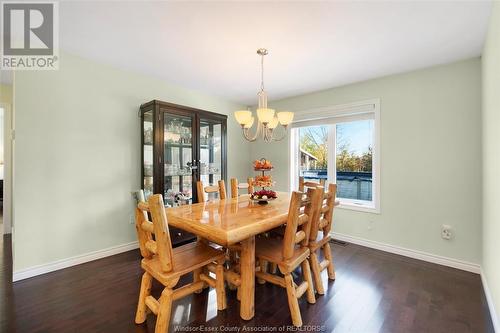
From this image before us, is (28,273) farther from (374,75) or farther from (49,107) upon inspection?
(374,75)

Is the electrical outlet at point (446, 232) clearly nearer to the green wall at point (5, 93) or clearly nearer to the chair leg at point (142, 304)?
the chair leg at point (142, 304)

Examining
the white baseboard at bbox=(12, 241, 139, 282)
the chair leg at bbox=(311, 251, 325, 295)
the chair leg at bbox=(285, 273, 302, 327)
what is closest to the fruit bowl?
the chair leg at bbox=(311, 251, 325, 295)

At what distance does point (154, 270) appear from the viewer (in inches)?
60.0

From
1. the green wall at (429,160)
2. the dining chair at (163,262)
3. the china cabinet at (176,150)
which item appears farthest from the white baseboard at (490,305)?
the china cabinet at (176,150)

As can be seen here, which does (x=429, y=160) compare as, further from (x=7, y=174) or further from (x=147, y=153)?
(x=7, y=174)

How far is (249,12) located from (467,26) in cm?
186

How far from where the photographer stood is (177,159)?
10.5 feet

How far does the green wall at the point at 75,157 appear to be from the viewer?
7.47 ft

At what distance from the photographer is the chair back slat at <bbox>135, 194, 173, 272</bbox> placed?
133 centimetres

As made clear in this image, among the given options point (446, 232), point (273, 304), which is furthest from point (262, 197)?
point (446, 232)

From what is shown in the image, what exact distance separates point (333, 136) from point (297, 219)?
237 cm

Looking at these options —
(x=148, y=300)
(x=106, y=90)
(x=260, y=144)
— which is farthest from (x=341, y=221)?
(x=106, y=90)

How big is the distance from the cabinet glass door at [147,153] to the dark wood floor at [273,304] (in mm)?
1006

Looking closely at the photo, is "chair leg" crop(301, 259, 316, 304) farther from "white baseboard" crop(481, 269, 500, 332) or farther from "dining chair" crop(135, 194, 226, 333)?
"white baseboard" crop(481, 269, 500, 332)
